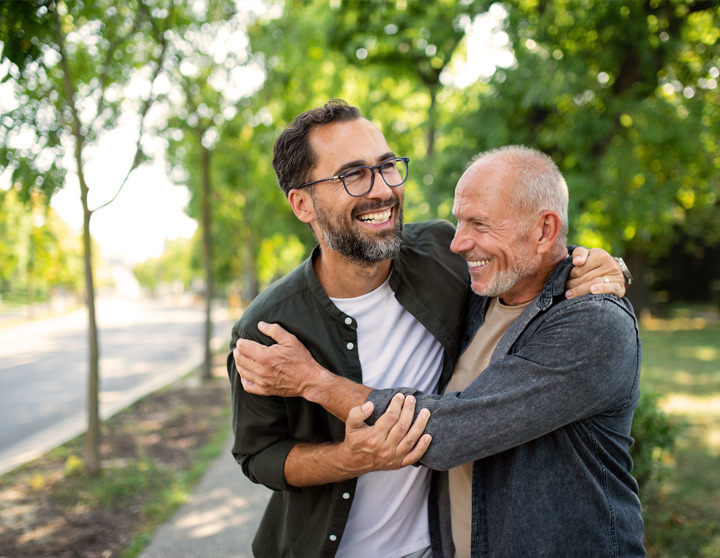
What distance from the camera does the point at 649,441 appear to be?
172 inches

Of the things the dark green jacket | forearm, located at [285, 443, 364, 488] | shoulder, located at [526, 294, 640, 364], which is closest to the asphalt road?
the dark green jacket

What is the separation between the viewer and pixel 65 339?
21.8m

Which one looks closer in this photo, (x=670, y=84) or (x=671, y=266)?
(x=670, y=84)

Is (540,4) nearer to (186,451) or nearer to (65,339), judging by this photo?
(186,451)

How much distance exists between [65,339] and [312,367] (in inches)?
904

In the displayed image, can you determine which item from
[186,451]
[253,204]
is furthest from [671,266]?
[186,451]

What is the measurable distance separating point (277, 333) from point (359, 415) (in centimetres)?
49

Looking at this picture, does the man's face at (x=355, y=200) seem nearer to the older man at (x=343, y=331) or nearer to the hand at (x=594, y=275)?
the older man at (x=343, y=331)

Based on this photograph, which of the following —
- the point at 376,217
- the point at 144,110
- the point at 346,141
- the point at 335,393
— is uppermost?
the point at 144,110

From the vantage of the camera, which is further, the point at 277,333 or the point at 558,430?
the point at 277,333

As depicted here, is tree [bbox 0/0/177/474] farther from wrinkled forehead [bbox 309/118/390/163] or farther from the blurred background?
wrinkled forehead [bbox 309/118/390/163]

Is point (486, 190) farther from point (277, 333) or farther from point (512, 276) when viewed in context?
point (277, 333)

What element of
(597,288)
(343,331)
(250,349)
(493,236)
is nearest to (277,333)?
(250,349)

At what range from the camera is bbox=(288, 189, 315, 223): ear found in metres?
2.59
